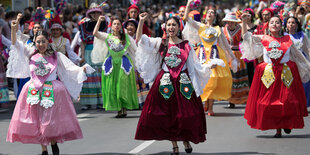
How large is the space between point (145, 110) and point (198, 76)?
0.84 metres

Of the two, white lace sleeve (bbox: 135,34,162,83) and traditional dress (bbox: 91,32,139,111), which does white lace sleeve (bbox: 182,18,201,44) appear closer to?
traditional dress (bbox: 91,32,139,111)

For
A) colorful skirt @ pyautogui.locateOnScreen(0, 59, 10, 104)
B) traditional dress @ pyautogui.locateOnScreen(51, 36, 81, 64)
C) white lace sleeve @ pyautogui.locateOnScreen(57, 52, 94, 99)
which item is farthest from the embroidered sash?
colorful skirt @ pyautogui.locateOnScreen(0, 59, 10, 104)

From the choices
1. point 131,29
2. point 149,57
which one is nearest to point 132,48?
point 131,29

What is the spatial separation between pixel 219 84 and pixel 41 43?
4.63 m

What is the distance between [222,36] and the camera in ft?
40.9

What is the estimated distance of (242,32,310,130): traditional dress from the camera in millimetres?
9734

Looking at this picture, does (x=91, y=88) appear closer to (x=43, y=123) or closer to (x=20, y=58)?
(x=20, y=58)

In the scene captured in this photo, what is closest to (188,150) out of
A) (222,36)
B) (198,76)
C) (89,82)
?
(198,76)

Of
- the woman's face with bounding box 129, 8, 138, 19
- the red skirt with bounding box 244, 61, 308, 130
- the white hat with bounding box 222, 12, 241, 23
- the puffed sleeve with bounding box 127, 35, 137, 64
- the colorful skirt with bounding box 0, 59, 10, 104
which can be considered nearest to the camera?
the red skirt with bounding box 244, 61, 308, 130

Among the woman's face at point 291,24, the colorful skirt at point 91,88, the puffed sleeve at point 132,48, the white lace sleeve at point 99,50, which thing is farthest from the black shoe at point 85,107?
the woman's face at point 291,24

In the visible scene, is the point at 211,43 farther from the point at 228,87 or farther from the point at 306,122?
the point at 306,122

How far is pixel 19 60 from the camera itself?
8906 mm

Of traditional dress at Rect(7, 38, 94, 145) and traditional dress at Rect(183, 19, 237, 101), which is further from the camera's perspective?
traditional dress at Rect(183, 19, 237, 101)

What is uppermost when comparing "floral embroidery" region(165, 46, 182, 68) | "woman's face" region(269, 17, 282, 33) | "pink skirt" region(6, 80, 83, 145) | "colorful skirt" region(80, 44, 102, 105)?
"woman's face" region(269, 17, 282, 33)
